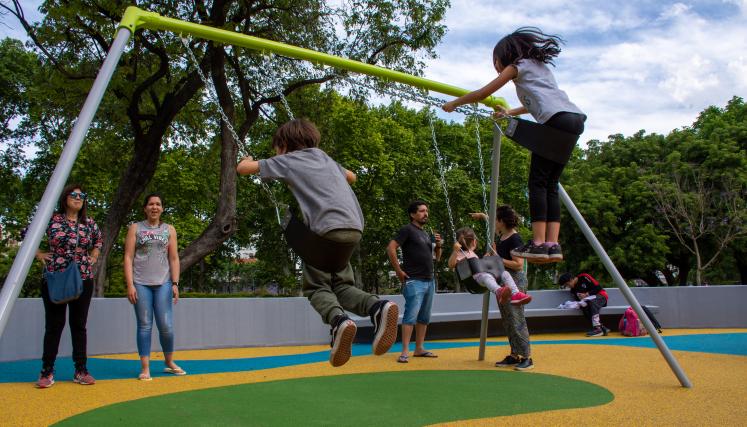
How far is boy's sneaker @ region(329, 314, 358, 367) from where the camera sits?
3826 mm

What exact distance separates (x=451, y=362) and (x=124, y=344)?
16.6ft

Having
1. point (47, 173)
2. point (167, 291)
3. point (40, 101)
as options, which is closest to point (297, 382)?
point (167, 291)

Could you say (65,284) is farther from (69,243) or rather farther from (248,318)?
(248,318)

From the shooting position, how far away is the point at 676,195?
2702 centimetres

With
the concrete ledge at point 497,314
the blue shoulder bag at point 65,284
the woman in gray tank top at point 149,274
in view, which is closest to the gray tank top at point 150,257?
the woman in gray tank top at point 149,274

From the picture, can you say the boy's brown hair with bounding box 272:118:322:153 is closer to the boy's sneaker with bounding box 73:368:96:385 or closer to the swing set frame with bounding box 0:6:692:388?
the swing set frame with bounding box 0:6:692:388

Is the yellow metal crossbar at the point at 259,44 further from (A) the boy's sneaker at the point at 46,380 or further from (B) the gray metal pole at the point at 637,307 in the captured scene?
(A) the boy's sneaker at the point at 46,380

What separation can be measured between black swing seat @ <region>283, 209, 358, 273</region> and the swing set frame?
1435 millimetres

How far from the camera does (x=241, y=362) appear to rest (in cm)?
837

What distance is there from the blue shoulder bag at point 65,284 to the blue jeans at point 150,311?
2.10ft

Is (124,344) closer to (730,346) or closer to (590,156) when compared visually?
(730,346)

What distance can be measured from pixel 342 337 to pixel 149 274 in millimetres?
3399

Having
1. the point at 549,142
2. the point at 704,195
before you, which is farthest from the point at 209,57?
the point at 704,195

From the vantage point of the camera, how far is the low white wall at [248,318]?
8.45 metres
